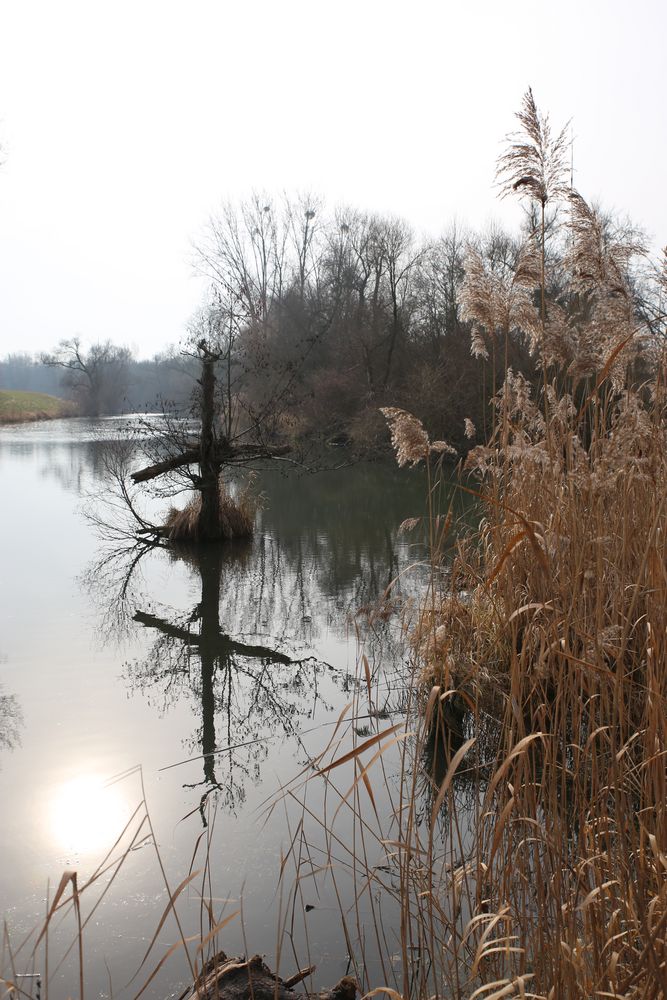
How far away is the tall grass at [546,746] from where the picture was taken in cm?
152

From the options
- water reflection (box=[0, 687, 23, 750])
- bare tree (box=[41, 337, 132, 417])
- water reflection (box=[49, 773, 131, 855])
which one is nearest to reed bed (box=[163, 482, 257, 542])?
water reflection (box=[0, 687, 23, 750])

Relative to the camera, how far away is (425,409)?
→ 17.3 meters

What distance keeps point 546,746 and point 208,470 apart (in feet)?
22.8

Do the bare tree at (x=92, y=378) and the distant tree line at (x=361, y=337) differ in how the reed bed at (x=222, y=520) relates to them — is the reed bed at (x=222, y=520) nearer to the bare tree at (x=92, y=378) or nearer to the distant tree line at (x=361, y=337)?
the distant tree line at (x=361, y=337)

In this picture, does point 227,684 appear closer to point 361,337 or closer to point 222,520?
point 222,520

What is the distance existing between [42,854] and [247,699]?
1.57 meters

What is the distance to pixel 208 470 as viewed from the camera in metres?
8.41

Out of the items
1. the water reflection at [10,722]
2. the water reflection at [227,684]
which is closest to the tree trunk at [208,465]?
the water reflection at [227,684]

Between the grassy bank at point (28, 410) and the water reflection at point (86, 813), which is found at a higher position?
the grassy bank at point (28, 410)

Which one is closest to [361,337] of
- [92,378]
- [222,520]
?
[222,520]

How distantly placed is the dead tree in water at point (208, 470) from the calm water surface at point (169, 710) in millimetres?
417

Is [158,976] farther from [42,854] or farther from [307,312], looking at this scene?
[307,312]

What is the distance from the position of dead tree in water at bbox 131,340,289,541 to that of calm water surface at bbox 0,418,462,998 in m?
0.42

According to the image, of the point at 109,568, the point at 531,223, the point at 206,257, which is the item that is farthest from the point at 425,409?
the point at 206,257
